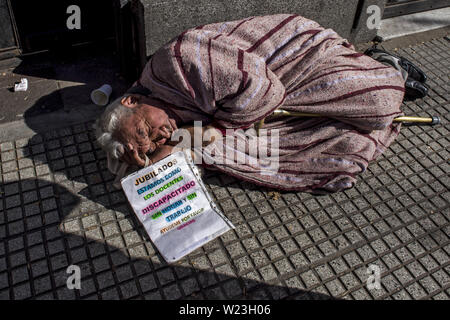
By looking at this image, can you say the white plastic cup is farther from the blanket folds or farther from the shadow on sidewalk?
the shadow on sidewalk

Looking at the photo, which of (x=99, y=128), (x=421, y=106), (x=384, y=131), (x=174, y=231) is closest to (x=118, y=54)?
(x=99, y=128)

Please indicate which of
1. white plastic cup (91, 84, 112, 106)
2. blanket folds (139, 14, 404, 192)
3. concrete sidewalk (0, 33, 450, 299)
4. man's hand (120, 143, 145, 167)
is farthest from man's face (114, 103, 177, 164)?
white plastic cup (91, 84, 112, 106)

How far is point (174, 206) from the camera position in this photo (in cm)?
366

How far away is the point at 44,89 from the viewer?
4762 mm

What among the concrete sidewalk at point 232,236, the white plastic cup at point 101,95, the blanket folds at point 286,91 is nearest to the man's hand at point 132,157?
the concrete sidewalk at point 232,236

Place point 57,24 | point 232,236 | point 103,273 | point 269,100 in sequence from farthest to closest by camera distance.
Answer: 1. point 57,24
2. point 269,100
3. point 232,236
4. point 103,273

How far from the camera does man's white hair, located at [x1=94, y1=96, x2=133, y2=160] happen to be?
365cm

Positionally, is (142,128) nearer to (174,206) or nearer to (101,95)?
(174,206)

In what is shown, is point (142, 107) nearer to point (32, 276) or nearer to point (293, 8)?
point (32, 276)

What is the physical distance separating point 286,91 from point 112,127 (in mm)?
1581

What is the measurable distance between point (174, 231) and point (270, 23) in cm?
211

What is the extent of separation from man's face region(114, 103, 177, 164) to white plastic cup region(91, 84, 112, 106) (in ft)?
3.56

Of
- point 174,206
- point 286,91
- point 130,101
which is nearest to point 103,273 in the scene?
point 174,206

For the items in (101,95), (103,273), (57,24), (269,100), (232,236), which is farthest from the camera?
(57,24)
